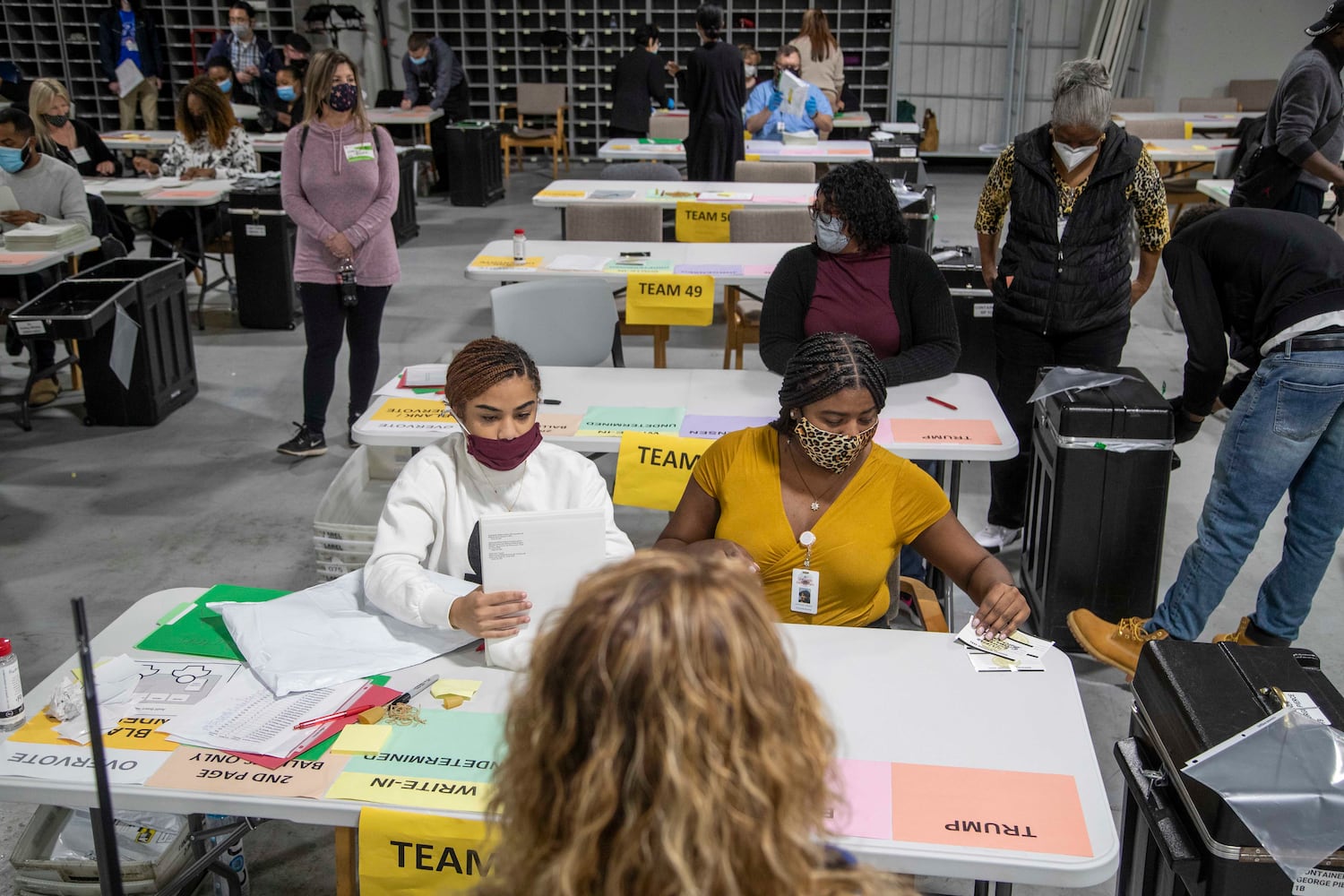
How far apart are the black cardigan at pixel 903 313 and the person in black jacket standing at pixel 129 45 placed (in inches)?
393

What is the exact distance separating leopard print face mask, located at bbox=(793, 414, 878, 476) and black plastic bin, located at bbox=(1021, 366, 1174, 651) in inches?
45.5

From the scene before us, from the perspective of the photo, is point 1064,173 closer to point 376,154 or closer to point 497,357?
point 497,357

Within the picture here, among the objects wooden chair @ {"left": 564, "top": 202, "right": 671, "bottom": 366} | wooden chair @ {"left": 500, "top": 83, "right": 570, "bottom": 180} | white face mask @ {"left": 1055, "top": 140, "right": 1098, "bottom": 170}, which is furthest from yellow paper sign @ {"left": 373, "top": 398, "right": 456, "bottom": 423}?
wooden chair @ {"left": 500, "top": 83, "right": 570, "bottom": 180}

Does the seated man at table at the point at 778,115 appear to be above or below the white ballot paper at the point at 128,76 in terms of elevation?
below

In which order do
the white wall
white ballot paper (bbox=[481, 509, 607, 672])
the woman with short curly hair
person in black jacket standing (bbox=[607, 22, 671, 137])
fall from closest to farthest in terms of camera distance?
white ballot paper (bbox=[481, 509, 607, 672])
the woman with short curly hair
person in black jacket standing (bbox=[607, 22, 671, 137])
the white wall

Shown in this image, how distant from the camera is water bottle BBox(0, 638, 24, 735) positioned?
6.22 ft

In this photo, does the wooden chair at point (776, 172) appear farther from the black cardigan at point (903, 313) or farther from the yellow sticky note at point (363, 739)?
the yellow sticky note at point (363, 739)

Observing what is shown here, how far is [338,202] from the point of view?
178 inches

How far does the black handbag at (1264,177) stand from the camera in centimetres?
489

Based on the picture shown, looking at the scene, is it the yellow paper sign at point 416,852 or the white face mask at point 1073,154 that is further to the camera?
the white face mask at point 1073,154

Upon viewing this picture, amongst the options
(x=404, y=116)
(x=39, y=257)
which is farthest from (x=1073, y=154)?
(x=404, y=116)

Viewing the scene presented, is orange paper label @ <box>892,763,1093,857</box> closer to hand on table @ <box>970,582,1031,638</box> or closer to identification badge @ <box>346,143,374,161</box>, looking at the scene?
hand on table @ <box>970,582,1031,638</box>

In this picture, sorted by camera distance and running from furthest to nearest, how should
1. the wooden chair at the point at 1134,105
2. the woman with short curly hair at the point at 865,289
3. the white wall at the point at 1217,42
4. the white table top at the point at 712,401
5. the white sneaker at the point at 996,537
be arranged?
the white wall at the point at 1217,42
the wooden chair at the point at 1134,105
the white sneaker at the point at 996,537
the woman with short curly hair at the point at 865,289
the white table top at the point at 712,401

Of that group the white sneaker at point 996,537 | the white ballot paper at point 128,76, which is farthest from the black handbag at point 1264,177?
the white ballot paper at point 128,76
